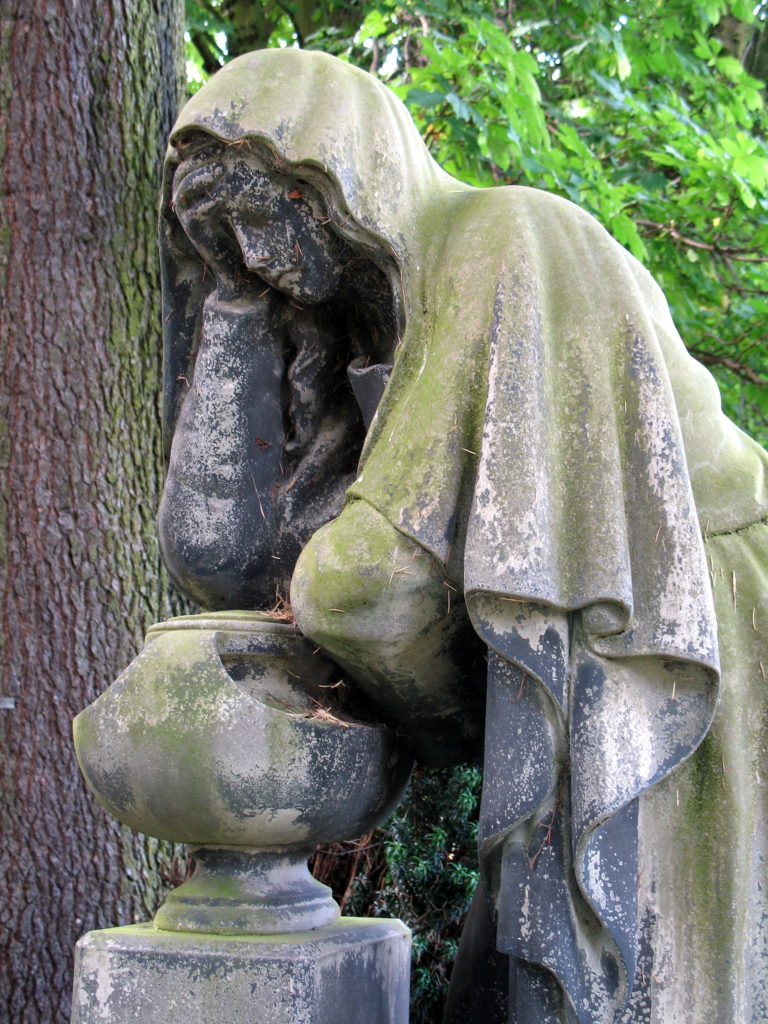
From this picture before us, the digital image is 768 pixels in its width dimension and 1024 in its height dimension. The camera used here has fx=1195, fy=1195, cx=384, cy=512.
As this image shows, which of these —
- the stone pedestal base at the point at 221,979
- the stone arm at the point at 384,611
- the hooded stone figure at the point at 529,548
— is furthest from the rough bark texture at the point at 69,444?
the stone arm at the point at 384,611

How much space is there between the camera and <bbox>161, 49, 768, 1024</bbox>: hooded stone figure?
183 cm

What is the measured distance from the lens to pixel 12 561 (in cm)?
340

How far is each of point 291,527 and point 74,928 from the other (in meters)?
1.58

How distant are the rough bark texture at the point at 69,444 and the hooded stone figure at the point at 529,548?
1166 mm

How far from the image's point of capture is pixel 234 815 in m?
1.90

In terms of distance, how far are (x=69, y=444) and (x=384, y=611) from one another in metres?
1.87

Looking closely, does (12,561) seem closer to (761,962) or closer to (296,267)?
(296,267)

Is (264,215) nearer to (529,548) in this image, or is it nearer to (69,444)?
(529,548)

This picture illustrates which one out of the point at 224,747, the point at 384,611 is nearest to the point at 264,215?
the point at 384,611

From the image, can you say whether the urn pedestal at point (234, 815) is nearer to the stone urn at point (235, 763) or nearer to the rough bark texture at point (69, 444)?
the stone urn at point (235, 763)

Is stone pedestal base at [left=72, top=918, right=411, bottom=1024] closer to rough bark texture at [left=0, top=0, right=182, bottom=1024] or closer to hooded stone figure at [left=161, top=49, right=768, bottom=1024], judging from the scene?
hooded stone figure at [left=161, top=49, right=768, bottom=1024]

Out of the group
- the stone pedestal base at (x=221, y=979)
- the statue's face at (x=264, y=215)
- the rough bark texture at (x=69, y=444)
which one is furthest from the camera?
the rough bark texture at (x=69, y=444)

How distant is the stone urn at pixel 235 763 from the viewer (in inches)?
74.2

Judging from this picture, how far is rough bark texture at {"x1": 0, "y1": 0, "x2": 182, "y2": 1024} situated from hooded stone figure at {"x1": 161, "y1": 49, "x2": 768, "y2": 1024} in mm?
1166
